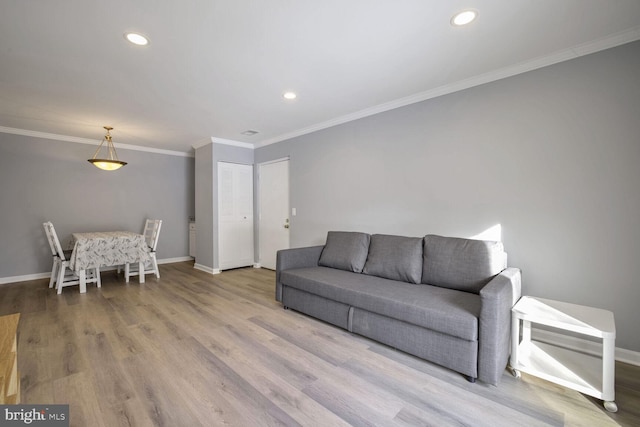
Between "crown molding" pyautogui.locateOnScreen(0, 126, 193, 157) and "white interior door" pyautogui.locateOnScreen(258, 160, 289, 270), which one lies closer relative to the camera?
"crown molding" pyautogui.locateOnScreen(0, 126, 193, 157)

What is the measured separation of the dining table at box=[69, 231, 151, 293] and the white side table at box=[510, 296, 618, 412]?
4689 mm

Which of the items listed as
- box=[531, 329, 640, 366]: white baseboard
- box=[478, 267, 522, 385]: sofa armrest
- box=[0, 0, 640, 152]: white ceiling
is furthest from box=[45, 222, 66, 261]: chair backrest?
box=[531, 329, 640, 366]: white baseboard

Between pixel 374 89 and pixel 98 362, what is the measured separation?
3411 mm

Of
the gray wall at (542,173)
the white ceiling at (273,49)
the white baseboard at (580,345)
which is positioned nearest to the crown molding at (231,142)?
the white ceiling at (273,49)

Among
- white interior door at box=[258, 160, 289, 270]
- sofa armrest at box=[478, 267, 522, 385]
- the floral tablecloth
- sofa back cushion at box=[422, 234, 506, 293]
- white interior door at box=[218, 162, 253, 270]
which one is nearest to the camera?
sofa armrest at box=[478, 267, 522, 385]

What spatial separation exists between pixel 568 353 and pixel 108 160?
5.44m

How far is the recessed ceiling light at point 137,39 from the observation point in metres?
2.04

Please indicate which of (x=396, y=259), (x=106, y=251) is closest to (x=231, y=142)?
(x=106, y=251)

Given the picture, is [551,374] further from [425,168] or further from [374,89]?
[374,89]

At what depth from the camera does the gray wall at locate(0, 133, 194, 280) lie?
439 centimetres

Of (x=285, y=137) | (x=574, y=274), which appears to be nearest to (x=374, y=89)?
(x=285, y=137)

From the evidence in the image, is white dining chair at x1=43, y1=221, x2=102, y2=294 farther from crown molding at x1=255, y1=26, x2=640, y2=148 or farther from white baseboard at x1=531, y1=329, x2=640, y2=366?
white baseboard at x1=531, y1=329, x2=640, y2=366

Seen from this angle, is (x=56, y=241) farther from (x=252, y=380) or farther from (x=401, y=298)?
(x=401, y=298)

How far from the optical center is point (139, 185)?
5602mm
